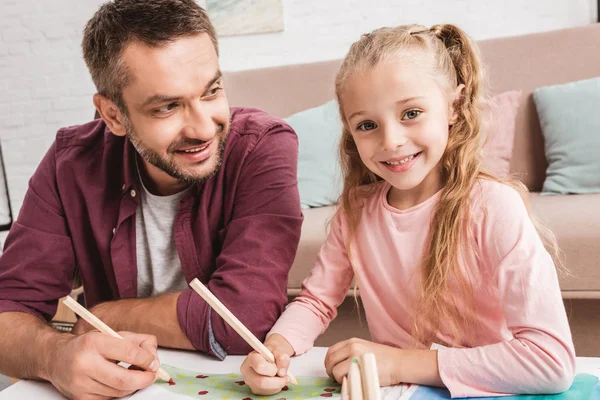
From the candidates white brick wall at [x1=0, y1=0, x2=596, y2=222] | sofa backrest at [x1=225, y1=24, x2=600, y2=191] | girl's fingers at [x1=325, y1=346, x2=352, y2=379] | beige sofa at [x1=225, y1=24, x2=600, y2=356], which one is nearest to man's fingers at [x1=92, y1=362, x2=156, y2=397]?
girl's fingers at [x1=325, y1=346, x2=352, y2=379]

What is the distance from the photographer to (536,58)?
235 centimetres

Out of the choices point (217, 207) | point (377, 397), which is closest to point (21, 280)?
point (217, 207)

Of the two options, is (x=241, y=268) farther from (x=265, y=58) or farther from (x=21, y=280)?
(x=265, y=58)

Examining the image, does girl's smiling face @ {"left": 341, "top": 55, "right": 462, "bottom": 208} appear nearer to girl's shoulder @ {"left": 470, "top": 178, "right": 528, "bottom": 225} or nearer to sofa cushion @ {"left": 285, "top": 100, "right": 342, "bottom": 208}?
Result: girl's shoulder @ {"left": 470, "top": 178, "right": 528, "bottom": 225}

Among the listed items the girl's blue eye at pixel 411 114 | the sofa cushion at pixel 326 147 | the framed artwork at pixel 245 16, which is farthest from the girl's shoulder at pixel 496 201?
the framed artwork at pixel 245 16

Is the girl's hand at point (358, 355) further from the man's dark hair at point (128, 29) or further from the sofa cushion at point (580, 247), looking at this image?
the sofa cushion at point (580, 247)

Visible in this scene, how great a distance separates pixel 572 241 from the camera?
1705 millimetres

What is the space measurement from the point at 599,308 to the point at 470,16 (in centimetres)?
173

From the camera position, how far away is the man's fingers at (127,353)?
853mm

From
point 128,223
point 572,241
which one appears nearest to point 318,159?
point 572,241

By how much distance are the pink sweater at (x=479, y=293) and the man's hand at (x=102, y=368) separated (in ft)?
0.70

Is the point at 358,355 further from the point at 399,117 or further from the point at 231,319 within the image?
the point at 399,117

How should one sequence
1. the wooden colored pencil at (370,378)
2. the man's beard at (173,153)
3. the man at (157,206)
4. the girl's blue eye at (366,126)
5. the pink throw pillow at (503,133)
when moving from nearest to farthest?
the wooden colored pencil at (370,378) → the girl's blue eye at (366,126) → the man at (157,206) → the man's beard at (173,153) → the pink throw pillow at (503,133)

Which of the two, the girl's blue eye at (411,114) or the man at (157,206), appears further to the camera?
the man at (157,206)
